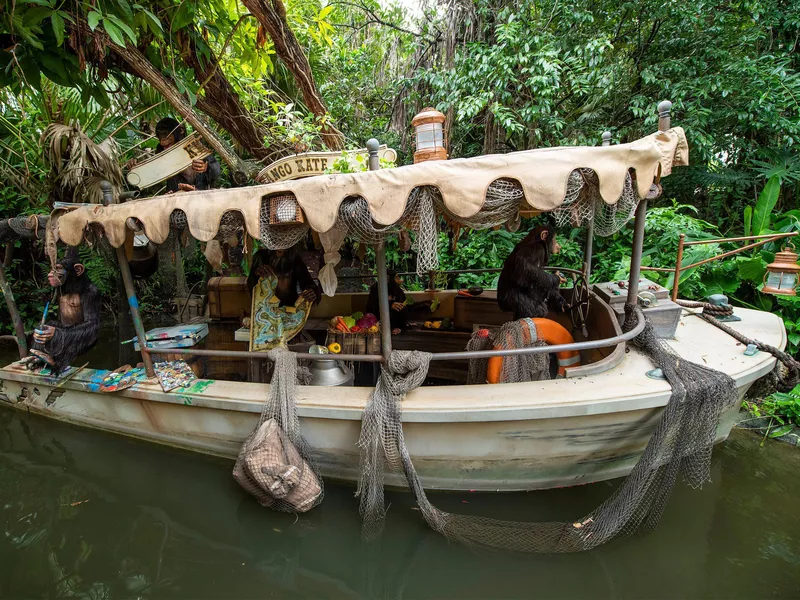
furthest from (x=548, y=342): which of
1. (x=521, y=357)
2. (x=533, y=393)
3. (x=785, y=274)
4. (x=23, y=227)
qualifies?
(x=23, y=227)

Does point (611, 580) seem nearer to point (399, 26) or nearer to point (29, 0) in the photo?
point (29, 0)

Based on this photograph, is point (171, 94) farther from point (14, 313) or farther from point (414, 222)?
point (14, 313)

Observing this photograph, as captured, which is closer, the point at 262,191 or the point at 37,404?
the point at 262,191

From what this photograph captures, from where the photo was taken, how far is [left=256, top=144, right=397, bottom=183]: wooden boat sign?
2998 mm

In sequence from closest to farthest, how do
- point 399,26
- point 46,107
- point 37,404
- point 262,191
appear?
point 262,191
point 37,404
point 46,107
point 399,26

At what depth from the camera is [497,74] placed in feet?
20.8

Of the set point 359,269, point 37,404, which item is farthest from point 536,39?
point 37,404

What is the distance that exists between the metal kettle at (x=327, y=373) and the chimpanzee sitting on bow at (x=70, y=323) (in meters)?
2.09

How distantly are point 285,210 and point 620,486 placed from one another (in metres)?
2.88

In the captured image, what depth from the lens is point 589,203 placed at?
106 inches

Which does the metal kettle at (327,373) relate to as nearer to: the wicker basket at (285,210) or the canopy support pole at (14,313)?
the wicker basket at (285,210)

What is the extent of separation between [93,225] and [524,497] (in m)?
3.91

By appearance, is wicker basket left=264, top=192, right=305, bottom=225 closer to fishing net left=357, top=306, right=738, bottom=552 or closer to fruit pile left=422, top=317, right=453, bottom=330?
fishing net left=357, top=306, right=738, bottom=552

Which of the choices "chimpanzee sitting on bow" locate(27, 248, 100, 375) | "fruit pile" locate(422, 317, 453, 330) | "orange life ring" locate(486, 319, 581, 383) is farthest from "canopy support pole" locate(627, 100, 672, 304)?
"chimpanzee sitting on bow" locate(27, 248, 100, 375)
